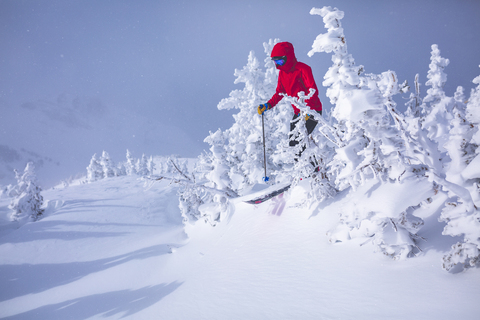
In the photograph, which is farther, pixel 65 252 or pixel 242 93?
pixel 65 252

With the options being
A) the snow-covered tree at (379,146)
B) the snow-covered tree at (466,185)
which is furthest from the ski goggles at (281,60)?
the snow-covered tree at (466,185)

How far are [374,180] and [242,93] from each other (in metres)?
12.3

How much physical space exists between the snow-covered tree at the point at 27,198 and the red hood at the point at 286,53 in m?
42.0

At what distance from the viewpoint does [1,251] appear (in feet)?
55.9

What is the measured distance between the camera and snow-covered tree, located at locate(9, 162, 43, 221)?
30.1m

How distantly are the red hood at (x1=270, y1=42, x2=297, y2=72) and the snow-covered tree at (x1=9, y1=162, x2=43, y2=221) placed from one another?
4197 cm

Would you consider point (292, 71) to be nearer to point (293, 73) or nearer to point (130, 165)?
point (293, 73)

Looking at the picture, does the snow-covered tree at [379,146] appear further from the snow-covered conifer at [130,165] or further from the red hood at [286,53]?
the snow-covered conifer at [130,165]

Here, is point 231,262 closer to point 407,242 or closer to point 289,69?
point 407,242

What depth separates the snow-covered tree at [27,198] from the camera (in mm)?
30109

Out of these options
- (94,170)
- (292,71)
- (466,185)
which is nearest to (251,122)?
(292,71)

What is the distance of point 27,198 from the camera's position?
30.1 meters

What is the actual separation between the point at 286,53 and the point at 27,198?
4235 centimetres

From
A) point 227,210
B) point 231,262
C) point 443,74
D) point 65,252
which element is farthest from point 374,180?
point 65,252
